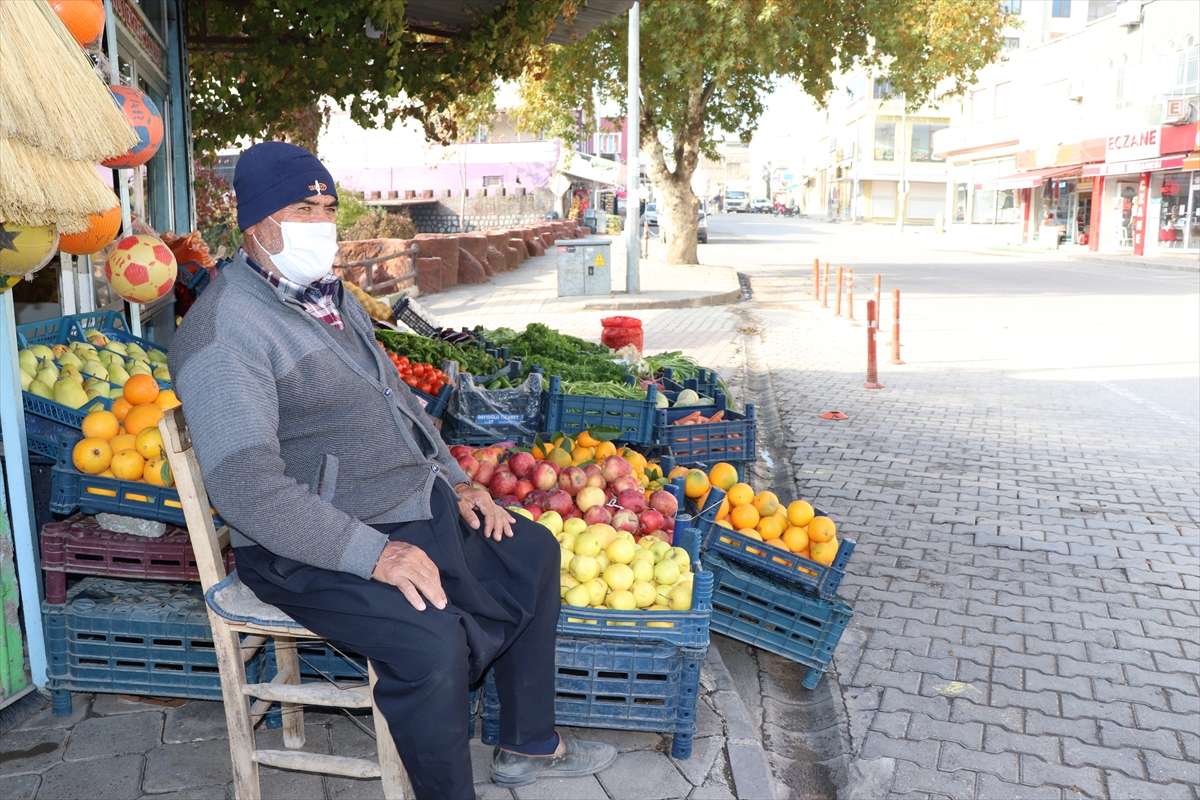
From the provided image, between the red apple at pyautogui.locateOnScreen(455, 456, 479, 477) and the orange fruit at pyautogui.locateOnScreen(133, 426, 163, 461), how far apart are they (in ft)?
4.42

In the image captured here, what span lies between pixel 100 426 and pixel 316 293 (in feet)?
4.43

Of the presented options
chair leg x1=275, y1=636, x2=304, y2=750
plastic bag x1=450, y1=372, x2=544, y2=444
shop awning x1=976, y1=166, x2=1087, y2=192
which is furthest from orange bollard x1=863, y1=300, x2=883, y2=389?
shop awning x1=976, y1=166, x2=1087, y2=192

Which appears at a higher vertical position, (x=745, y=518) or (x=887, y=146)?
(x=887, y=146)

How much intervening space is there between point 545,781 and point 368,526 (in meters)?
1.14

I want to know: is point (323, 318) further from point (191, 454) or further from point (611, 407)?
point (611, 407)

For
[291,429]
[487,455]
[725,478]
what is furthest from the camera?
[725,478]

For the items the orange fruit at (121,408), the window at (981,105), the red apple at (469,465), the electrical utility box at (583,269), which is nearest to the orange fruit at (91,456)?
the orange fruit at (121,408)

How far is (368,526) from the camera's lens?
2768mm

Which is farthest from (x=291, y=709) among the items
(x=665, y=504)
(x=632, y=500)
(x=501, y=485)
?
(x=665, y=504)

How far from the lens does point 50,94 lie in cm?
218

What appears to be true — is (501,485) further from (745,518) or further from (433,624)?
(433,624)

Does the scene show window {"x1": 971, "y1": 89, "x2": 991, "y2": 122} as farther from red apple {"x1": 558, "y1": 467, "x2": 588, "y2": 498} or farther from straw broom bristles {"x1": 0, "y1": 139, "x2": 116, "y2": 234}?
straw broom bristles {"x1": 0, "y1": 139, "x2": 116, "y2": 234}

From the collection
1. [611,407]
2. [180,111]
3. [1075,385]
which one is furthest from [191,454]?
[1075,385]

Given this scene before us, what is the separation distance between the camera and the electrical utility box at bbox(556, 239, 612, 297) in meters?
19.1
